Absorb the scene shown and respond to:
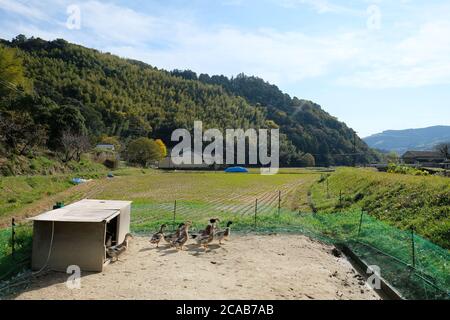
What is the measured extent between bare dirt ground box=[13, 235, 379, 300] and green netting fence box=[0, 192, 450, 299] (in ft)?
3.42

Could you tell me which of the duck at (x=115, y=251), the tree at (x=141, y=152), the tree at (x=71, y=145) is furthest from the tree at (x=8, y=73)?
the duck at (x=115, y=251)

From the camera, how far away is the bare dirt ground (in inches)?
328

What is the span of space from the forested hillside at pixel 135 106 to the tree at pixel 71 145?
1296 millimetres

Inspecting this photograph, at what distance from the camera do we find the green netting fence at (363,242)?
9.30 metres

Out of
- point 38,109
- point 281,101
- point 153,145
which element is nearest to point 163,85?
point 281,101

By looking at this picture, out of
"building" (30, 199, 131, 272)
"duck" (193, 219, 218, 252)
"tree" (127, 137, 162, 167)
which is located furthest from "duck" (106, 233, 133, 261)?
"tree" (127, 137, 162, 167)

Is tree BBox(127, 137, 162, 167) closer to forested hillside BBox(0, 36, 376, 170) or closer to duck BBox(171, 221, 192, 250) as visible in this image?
forested hillside BBox(0, 36, 376, 170)

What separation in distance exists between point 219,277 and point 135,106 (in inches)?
4859

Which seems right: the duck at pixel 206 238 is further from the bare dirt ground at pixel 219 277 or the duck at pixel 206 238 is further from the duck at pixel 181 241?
the duck at pixel 181 241

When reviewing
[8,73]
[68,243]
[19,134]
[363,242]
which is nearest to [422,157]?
[19,134]

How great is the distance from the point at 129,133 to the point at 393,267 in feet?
346

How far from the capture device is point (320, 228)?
17562 millimetres

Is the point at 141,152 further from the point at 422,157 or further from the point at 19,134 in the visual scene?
the point at 422,157
